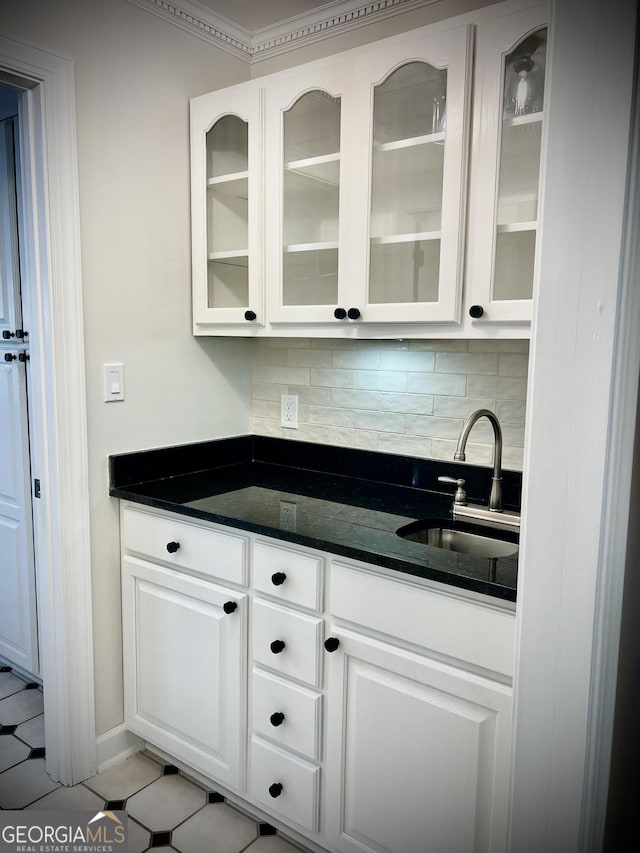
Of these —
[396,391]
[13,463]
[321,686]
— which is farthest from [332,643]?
[13,463]

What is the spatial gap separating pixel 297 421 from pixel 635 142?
174 cm

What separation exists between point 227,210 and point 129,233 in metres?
0.33

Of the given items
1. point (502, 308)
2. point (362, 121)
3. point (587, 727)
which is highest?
point (362, 121)

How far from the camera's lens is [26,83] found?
172cm

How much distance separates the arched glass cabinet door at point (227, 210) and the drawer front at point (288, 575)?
766 mm

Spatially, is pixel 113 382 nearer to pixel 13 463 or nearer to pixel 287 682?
pixel 13 463

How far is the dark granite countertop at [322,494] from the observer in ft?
4.64

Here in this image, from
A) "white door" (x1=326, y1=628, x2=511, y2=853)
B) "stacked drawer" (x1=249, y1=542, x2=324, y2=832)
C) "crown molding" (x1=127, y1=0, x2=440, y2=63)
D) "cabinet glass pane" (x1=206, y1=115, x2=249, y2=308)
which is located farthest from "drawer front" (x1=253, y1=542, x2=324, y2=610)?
"crown molding" (x1=127, y1=0, x2=440, y2=63)

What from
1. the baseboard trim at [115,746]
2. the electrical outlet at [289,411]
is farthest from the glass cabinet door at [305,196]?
the baseboard trim at [115,746]

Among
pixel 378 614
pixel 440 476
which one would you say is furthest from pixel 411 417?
pixel 378 614

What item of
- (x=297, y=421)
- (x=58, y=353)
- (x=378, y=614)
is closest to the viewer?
(x=378, y=614)

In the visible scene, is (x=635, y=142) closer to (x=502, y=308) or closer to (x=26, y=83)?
(x=502, y=308)

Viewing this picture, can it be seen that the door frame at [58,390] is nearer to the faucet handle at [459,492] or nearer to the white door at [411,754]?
the white door at [411,754]

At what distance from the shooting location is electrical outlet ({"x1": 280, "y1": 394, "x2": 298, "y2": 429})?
238 centimetres
